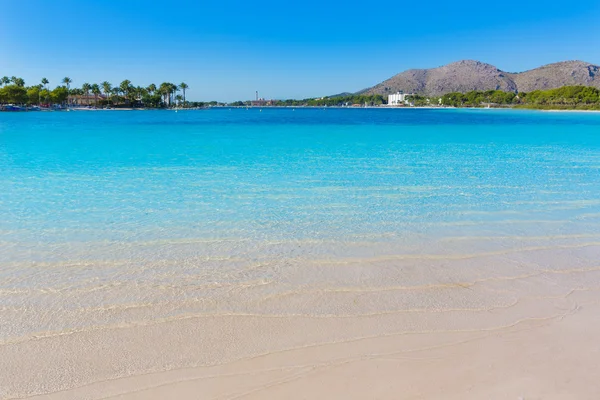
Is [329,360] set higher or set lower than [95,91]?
lower

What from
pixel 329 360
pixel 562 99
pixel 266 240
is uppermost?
pixel 562 99

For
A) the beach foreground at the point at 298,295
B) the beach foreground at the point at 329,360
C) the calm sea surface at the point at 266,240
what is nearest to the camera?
the beach foreground at the point at 329,360

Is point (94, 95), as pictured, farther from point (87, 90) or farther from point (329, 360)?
point (329, 360)

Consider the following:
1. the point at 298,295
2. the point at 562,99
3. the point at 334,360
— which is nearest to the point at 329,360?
the point at 334,360

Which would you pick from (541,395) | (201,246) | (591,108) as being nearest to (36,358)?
(201,246)

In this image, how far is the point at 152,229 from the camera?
8.62 metres

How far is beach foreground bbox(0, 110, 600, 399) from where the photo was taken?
3857mm

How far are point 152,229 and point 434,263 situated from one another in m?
5.57

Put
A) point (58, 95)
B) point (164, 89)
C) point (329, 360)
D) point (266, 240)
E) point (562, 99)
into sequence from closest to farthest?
point (329, 360) < point (266, 240) < point (562, 99) < point (58, 95) < point (164, 89)

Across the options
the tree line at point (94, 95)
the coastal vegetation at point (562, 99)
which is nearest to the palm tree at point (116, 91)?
the tree line at point (94, 95)

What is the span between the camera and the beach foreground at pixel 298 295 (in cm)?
386

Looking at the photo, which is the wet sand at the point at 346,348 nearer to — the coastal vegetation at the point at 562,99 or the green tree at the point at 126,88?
the coastal vegetation at the point at 562,99

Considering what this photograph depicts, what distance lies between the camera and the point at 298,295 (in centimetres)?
564

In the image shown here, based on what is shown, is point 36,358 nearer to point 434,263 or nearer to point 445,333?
point 445,333
